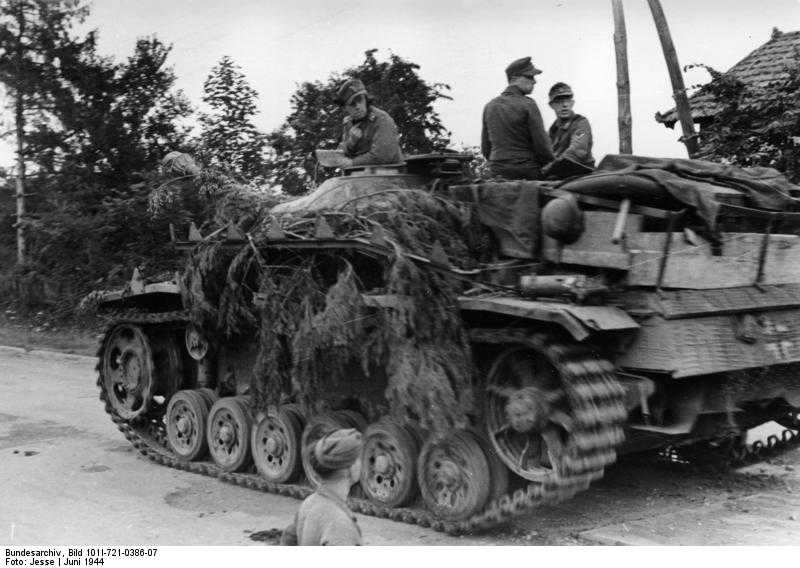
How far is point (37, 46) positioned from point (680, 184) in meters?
11.8

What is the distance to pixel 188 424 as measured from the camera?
9.54 meters

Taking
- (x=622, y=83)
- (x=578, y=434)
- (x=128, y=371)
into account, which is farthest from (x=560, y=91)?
(x=128, y=371)

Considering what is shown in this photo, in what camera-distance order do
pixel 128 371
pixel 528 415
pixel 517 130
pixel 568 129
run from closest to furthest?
pixel 528 415
pixel 517 130
pixel 568 129
pixel 128 371

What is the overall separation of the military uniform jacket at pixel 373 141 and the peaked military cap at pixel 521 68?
121cm

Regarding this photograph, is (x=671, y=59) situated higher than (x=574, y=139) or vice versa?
(x=671, y=59)

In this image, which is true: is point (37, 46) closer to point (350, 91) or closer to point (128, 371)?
point (128, 371)

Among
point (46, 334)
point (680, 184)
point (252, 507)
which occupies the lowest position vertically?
point (252, 507)

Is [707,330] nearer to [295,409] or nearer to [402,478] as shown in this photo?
[402,478]

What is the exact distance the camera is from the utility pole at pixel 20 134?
1605 cm

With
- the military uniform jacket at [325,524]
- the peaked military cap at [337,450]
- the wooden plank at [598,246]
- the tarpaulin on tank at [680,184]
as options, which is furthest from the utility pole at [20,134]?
the military uniform jacket at [325,524]

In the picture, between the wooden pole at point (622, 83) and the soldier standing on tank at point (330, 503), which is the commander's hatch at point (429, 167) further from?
the soldier standing on tank at point (330, 503)

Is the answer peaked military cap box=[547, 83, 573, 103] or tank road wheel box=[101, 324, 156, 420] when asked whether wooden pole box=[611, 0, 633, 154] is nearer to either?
peaked military cap box=[547, 83, 573, 103]

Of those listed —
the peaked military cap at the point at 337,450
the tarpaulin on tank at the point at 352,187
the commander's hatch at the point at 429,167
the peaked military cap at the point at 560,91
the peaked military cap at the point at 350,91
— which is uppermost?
the peaked military cap at the point at 350,91

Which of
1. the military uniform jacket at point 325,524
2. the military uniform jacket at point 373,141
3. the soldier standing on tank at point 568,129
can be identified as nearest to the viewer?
the military uniform jacket at point 325,524
